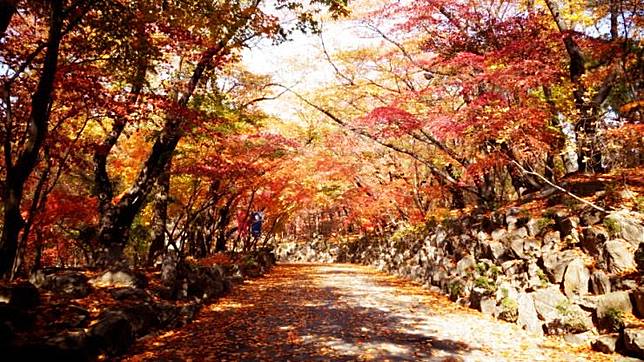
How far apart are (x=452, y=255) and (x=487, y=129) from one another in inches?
209

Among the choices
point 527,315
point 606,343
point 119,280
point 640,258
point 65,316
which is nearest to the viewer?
point 606,343

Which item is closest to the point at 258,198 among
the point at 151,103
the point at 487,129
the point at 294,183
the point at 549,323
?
the point at 294,183

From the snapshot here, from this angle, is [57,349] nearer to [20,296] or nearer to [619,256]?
[20,296]

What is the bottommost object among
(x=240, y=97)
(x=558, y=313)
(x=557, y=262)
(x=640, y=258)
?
(x=558, y=313)

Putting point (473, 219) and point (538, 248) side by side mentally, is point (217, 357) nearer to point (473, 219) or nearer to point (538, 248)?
point (538, 248)

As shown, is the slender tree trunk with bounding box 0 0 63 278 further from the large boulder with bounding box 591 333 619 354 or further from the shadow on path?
the large boulder with bounding box 591 333 619 354

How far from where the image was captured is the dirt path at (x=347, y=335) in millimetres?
6594

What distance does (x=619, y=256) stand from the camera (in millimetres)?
7223

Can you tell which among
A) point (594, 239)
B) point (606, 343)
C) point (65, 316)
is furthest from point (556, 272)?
point (65, 316)

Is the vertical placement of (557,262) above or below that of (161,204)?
below

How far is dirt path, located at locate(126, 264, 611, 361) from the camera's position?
6594mm

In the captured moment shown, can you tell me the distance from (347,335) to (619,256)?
4922 millimetres

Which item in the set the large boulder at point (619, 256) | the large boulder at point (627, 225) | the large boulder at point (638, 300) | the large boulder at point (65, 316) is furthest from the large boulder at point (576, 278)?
the large boulder at point (65, 316)

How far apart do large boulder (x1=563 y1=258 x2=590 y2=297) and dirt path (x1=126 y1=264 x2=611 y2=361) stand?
111 cm
